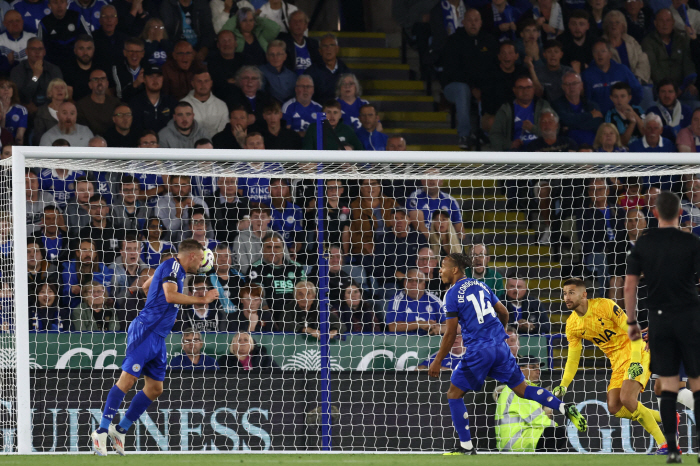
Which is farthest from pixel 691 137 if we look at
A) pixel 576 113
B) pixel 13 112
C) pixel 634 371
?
pixel 13 112

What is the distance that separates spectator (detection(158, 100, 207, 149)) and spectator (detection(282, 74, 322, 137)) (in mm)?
1191

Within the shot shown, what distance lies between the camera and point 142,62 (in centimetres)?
1070

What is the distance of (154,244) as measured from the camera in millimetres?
9227

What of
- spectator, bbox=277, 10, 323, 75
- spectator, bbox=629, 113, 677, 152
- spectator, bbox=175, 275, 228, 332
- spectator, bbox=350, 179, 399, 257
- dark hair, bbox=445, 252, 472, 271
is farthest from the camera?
spectator, bbox=629, 113, 677, 152

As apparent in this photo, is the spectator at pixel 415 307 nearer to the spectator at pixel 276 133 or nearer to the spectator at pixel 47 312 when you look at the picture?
the spectator at pixel 276 133

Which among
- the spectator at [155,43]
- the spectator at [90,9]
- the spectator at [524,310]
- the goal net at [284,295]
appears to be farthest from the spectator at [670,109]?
the spectator at [90,9]

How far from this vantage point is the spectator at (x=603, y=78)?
40.8 feet

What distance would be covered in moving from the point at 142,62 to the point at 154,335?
4.24 m

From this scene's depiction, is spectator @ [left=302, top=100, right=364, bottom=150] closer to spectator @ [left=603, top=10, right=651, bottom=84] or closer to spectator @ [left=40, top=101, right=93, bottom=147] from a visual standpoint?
spectator @ [left=40, top=101, right=93, bottom=147]

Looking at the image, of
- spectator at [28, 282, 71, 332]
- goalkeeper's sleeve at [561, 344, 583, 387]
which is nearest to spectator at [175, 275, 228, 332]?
spectator at [28, 282, 71, 332]

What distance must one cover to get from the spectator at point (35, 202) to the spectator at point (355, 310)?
118 inches

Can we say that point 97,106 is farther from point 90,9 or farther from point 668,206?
point 668,206

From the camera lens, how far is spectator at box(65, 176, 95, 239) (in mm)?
9242

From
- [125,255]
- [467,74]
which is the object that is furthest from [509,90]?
[125,255]
